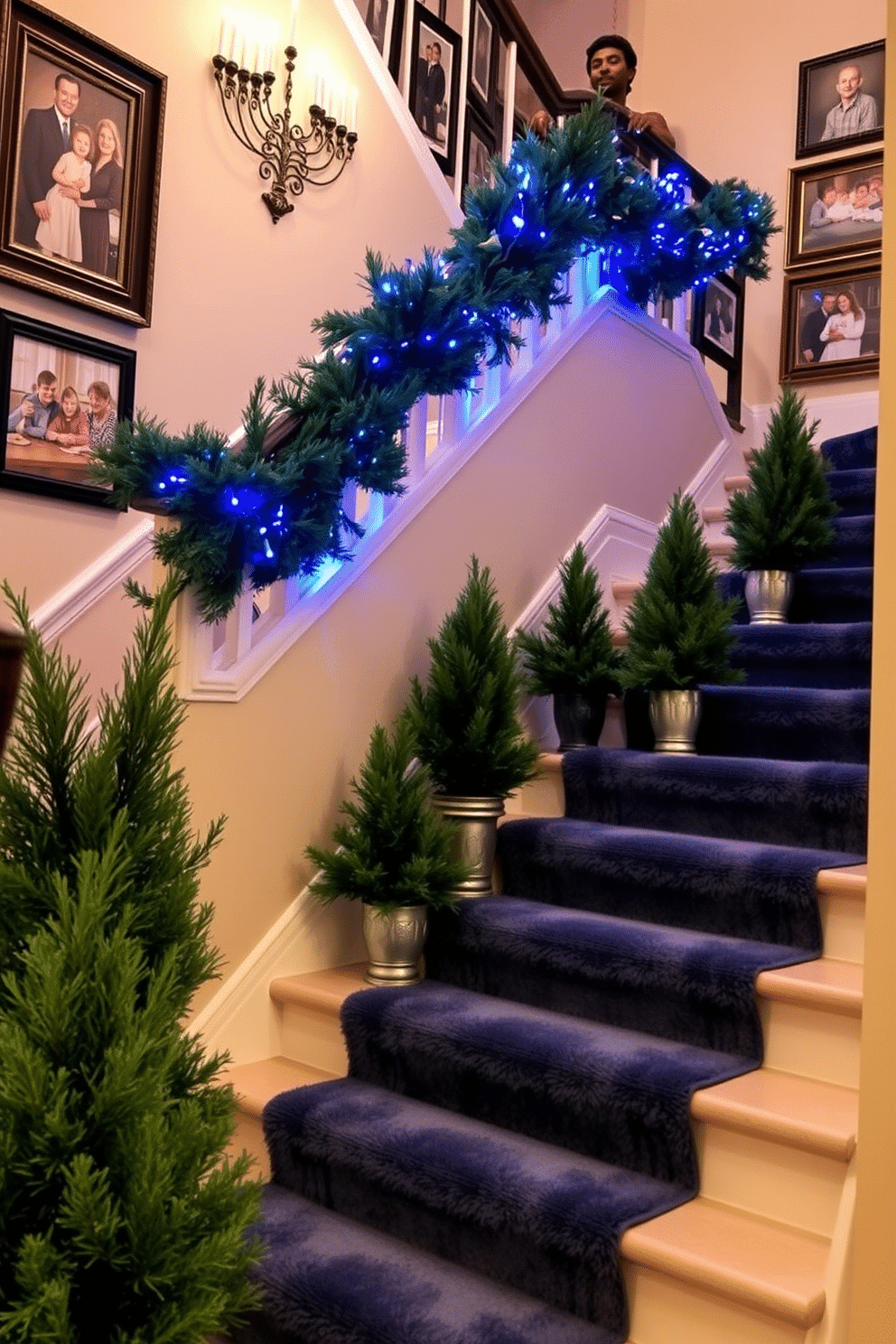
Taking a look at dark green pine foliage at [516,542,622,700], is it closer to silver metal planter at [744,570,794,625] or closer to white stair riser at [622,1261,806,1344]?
silver metal planter at [744,570,794,625]

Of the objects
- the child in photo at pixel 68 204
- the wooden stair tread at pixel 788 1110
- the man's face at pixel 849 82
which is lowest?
the wooden stair tread at pixel 788 1110

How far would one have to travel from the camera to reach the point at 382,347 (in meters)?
2.71

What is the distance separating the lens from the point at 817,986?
209 centimetres

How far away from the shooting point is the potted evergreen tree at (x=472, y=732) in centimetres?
278

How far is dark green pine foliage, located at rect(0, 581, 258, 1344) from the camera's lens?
897mm

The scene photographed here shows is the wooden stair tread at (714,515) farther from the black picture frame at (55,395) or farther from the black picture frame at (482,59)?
the black picture frame at (482,59)

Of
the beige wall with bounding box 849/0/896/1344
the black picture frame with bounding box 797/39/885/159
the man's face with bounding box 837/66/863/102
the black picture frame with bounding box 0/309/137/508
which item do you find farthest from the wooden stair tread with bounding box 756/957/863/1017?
the man's face with bounding box 837/66/863/102

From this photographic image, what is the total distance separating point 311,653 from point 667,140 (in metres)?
3.20

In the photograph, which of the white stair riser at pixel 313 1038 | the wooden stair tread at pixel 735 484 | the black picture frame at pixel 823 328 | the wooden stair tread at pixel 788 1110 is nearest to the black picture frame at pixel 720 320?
the wooden stair tread at pixel 735 484

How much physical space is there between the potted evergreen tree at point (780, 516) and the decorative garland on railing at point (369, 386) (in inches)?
30.6

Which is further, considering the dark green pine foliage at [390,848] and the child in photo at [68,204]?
the child in photo at [68,204]

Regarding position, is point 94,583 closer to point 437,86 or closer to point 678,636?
point 678,636

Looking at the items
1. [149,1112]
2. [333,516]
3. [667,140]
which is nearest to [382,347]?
[333,516]

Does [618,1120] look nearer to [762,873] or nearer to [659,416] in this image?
[762,873]
